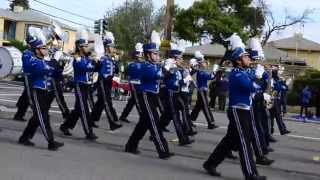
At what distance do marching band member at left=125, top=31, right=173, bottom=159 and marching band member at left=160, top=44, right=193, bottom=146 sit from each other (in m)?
1.45

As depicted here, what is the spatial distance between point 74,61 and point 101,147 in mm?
1782

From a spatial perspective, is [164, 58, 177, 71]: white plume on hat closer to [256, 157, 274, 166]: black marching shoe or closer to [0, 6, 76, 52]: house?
[256, 157, 274, 166]: black marching shoe

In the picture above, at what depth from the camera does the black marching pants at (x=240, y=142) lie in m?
9.48

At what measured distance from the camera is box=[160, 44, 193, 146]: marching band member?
13.4 meters

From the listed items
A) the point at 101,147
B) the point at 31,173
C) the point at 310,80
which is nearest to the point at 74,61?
the point at 101,147

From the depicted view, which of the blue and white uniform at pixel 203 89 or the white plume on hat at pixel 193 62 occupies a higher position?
the white plume on hat at pixel 193 62

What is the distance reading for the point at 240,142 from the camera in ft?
31.6

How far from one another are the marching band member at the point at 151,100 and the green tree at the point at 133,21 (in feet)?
185

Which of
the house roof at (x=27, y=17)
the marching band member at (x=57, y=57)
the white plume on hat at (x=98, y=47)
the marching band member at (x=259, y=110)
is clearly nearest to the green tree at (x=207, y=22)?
the house roof at (x=27, y=17)

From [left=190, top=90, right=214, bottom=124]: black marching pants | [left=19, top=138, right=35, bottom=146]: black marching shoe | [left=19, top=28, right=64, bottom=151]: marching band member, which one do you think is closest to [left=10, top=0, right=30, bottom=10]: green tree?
[left=190, top=90, right=214, bottom=124]: black marching pants

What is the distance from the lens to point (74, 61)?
13.0 metres

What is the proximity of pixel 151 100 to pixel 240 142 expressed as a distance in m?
2.25

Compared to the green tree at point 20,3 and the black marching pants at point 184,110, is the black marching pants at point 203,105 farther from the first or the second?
the green tree at point 20,3

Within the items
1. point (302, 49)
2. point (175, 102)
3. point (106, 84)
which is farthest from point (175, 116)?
point (302, 49)
